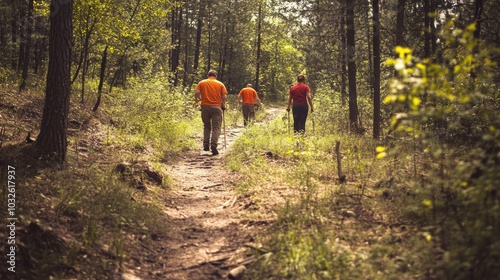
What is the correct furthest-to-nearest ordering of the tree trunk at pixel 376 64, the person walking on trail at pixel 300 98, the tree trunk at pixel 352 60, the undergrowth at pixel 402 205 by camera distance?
1. the tree trunk at pixel 352 60
2. the person walking on trail at pixel 300 98
3. the tree trunk at pixel 376 64
4. the undergrowth at pixel 402 205

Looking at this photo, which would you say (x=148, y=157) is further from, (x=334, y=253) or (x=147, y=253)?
(x=334, y=253)

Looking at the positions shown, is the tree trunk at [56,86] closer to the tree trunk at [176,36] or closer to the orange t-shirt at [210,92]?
the orange t-shirt at [210,92]

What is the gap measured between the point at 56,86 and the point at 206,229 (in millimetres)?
3681

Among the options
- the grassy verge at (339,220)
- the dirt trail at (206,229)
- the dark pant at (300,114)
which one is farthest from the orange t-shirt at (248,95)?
the grassy verge at (339,220)

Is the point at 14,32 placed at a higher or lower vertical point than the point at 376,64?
higher

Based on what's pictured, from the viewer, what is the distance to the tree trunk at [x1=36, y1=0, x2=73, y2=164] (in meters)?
6.65

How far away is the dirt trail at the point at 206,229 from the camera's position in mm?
4641

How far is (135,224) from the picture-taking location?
18.2 feet

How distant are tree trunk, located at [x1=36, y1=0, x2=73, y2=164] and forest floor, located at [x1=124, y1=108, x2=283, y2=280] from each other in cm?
224

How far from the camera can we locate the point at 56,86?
6.68 m

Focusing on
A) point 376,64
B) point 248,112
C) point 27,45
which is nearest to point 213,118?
point 376,64

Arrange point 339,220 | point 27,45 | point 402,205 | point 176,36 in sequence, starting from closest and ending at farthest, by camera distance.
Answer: point 339,220
point 402,205
point 27,45
point 176,36

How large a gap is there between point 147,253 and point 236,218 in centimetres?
158

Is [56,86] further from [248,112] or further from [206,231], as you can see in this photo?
[248,112]
